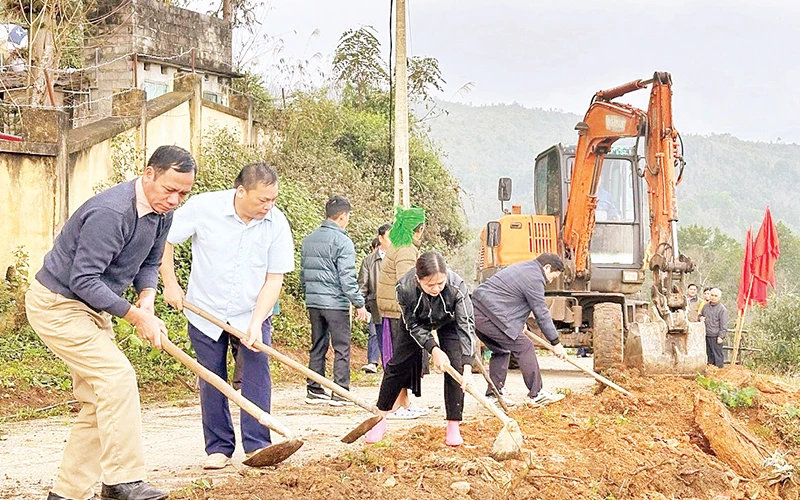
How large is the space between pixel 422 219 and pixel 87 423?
20.6 ft

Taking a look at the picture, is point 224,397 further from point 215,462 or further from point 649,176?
point 649,176

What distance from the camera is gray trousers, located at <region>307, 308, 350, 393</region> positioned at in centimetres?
1159

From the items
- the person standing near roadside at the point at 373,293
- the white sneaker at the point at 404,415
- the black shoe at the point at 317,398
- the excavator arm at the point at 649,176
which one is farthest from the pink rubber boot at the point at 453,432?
the person standing near roadside at the point at 373,293

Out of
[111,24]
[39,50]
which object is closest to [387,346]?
[39,50]

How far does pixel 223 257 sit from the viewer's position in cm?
751

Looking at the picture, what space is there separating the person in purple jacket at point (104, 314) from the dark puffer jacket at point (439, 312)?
8.51 feet

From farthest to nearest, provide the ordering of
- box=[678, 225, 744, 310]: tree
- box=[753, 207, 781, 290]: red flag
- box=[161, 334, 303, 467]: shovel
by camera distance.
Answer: box=[678, 225, 744, 310]: tree
box=[753, 207, 781, 290]: red flag
box=[161, 334, 303, 467]: shovel

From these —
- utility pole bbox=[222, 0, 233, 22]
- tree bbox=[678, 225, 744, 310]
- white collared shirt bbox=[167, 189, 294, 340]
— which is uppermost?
utility pole bbox=[222, 0, 233, 22]

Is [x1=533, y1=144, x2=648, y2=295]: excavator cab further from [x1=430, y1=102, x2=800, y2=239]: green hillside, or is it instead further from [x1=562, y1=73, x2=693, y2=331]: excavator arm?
[x1=430, y1=102, x2=800, y2=239]: green hillside

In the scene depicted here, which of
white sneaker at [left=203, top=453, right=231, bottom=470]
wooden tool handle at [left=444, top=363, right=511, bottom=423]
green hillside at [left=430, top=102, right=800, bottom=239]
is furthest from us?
green hillside at [left=430, top=102, right=800, bottom=239]

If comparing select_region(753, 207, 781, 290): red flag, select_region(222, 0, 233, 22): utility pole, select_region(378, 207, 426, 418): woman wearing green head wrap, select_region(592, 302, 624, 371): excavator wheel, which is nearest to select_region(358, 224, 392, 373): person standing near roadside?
select_region(378, 207, 426, 418): woman wearing green head wrap

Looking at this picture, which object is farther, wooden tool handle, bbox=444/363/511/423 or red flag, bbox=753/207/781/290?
red flag, bbox=753/207/781/290

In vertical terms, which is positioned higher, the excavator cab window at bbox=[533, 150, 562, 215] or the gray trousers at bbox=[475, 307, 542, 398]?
the excavator cab window at bbox=[533, 150, 562, 215]

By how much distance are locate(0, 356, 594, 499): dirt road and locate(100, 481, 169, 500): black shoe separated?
0.85 meters
